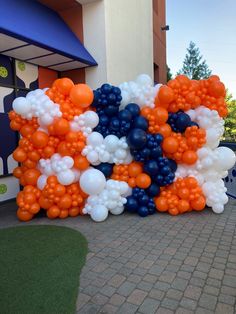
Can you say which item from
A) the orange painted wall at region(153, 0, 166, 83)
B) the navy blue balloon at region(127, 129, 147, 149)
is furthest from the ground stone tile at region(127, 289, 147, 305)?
the orange painted wall at region(153, 0, 166, 83)

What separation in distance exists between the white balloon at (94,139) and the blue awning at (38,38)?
92.6 inches

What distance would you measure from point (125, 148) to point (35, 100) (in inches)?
70.9

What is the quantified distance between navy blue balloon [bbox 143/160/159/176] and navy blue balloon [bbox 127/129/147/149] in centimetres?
40

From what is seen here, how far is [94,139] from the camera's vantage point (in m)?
4.86

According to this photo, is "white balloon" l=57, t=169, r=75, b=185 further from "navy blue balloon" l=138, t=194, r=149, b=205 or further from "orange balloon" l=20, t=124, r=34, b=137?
"navy blue balloon" l=138, t=194, r=149, b=205

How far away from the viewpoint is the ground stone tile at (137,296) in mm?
→ 2635

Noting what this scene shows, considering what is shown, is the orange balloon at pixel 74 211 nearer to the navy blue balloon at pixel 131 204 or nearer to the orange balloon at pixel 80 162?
the orange balloon at pixel 80 162

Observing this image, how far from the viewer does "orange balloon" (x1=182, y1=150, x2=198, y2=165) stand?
4.99 m

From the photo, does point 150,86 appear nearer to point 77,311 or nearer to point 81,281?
point 81,281

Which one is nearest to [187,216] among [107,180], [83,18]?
[107,180]

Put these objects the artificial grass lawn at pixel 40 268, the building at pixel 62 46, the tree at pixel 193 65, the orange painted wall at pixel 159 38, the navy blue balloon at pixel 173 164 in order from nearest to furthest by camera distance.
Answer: the artificial grass lawn at pixel 40 268 → the navy blue balloon at pixel 173 164 → the building at pixel 62 46 → the orange painted wall at pixel 159 38 → the tree at pixel 193 65

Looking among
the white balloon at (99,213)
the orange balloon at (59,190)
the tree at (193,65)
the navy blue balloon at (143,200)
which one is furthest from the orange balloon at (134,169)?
the tree at (193,65)

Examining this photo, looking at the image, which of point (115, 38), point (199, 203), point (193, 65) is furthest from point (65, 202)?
point (193, 65)

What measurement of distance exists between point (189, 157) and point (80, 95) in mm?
2265
